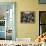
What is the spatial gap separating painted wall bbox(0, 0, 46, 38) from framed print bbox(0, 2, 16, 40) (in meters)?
0.17

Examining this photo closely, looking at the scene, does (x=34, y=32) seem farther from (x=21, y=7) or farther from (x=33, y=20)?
(x=21, y=7)

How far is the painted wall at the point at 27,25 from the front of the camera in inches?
176

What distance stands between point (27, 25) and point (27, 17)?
0.26m

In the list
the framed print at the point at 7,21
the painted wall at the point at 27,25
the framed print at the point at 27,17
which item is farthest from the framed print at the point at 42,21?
the framed print at the point at 7,21

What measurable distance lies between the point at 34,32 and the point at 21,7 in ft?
2.96

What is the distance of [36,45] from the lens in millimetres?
1285

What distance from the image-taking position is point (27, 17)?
4535 mm

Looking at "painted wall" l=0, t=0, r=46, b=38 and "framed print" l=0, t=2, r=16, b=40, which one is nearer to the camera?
"painted wall" l=0, t=0, r=46, b=38

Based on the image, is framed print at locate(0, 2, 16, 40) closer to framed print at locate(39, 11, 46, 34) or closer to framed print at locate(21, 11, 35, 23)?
framed print at locate(21, 11, 35, 23)

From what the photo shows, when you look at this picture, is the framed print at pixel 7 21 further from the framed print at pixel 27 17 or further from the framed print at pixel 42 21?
the framed print at pixel 42 21

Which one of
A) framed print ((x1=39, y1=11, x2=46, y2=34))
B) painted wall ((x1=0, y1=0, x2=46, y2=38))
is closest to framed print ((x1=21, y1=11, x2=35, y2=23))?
painted wall ((x1=0, y1=0, x2=46, y2=38))

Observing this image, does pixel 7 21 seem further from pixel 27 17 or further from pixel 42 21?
pixel 42 21

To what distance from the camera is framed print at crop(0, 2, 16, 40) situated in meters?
4.59

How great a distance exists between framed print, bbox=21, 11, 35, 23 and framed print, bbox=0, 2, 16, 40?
325 millimetres
